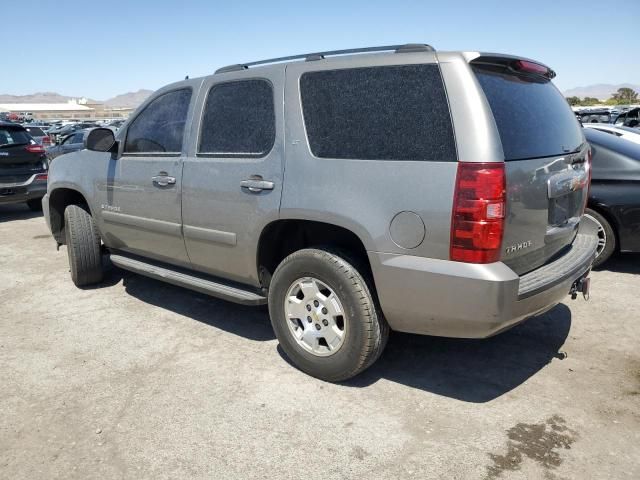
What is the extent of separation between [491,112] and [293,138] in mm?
1195

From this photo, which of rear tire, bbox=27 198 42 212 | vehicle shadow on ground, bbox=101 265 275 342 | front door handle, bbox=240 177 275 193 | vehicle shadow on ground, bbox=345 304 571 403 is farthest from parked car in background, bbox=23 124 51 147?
vehicle shadow on ground, bbox=345 304 571 403

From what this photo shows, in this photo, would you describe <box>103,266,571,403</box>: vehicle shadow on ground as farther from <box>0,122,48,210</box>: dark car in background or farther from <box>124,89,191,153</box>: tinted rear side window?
<box>0,122,48,210</box>: dark car in background

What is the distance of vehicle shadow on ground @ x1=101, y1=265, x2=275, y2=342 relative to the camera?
13.9 feet

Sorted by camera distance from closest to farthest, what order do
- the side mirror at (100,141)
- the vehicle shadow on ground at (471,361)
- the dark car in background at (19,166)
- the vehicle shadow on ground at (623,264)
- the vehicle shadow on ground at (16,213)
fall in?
the vehicle shadow on ground at (471,361), the side mirror at (100,141), the vehicle shadow on ground at (623,264), the dark car in background at (19,166), the vehicle shadow on ground at (16,213)

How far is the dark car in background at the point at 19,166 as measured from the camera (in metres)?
8.96

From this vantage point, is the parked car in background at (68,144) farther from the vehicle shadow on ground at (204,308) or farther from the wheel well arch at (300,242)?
the wheel well arch at (300,242)

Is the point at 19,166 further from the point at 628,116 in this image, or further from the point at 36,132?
the point at 628,116

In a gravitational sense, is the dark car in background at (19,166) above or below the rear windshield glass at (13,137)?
below

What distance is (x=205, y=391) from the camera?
3260 mm

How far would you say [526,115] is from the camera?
9.62 feet

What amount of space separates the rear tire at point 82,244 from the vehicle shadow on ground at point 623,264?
5.16 meters

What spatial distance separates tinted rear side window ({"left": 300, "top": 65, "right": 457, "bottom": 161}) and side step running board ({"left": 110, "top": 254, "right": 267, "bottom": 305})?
45.3 inches

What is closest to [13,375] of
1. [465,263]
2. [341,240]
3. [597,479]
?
[341,240]

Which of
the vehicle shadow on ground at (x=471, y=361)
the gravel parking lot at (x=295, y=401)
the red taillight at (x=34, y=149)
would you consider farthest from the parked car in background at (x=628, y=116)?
the red taillight at (x=34, y=149)
